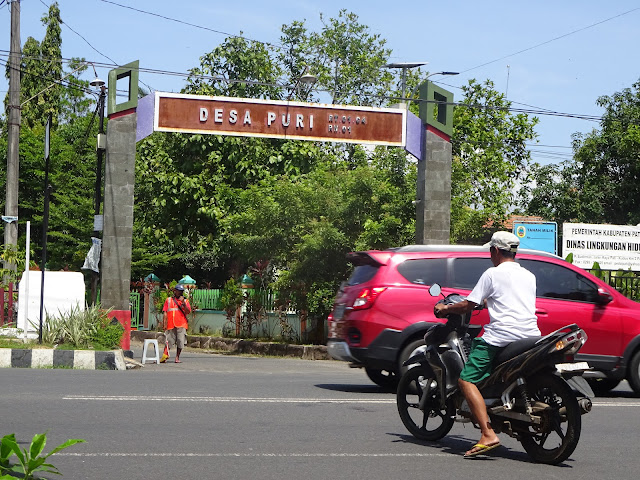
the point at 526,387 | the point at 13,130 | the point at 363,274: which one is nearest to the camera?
the point at 526,387

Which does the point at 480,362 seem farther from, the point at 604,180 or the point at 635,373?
the point at 604,180

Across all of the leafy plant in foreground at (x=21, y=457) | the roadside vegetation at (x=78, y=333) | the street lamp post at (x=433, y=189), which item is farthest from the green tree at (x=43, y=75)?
the leafy plant in foreground at (x=21, y=457)

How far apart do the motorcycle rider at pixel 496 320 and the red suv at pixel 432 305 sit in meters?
4.53

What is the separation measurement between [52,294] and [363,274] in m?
7.92

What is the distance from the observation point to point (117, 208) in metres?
19.0

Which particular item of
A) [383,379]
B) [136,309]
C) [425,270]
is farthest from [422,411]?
[136,309]

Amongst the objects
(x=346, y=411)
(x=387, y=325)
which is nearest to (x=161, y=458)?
(x=346, y=411)

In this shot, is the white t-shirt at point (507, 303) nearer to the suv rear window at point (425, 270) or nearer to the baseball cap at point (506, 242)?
the baseball cap at point (506, 242)

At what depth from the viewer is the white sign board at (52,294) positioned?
672 inches

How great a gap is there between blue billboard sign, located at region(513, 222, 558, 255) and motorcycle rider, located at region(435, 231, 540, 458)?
16956 mm

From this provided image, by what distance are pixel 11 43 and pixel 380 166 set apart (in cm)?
1047

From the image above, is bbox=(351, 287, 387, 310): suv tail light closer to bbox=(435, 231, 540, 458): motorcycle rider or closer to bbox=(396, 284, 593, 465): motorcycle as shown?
bbox=(396, 284, 593, 465): motorcycle

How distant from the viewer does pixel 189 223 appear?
108 ft

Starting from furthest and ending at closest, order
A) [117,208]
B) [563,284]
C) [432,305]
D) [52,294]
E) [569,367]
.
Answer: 1. [117,208]
2. [52,294]
3. [563,284]
4. [432,305]
5. [569,367]
